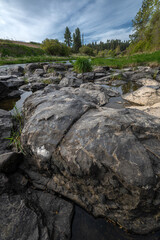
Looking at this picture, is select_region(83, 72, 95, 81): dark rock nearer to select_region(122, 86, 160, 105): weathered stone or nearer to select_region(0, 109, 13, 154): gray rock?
select_region(122, 86, 160, 105): weathered stone

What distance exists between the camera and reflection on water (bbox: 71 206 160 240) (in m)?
1.38

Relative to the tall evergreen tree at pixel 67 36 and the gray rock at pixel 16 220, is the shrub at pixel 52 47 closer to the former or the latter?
the tall evergreen tree at pixel 67 36

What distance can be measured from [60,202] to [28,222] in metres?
0.46

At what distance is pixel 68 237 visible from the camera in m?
1.40

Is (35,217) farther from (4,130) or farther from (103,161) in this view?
(4,130)

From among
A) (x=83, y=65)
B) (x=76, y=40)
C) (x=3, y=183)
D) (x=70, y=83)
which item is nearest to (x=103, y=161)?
(x=3, y=183)

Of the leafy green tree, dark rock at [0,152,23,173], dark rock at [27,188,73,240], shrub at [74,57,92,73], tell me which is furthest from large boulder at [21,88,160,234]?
the leafy green tree

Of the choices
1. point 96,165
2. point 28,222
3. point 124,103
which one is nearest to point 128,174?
point 96,165

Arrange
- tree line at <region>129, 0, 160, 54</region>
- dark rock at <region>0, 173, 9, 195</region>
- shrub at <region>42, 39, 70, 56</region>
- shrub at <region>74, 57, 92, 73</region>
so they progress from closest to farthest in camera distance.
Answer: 1. dark rock at <region>0, 173, 9, 195</region>
2. shrub at <region>74, 57, 92, 73</region>
3. tree line at <region>129, 0, 160, 54</region>
4. shrub at <region>42, 39, 70, 56</region>

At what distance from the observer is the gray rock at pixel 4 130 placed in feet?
8.55

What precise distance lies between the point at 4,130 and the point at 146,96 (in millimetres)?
4903

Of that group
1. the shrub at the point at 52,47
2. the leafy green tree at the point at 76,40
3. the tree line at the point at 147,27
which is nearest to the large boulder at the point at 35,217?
the tree line at the point at 147,27

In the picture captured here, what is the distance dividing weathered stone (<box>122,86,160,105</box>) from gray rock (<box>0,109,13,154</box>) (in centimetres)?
449

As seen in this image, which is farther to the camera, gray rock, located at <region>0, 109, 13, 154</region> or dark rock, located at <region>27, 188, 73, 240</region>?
gray rock, located at <region>0, 109, 13, 154</region>
